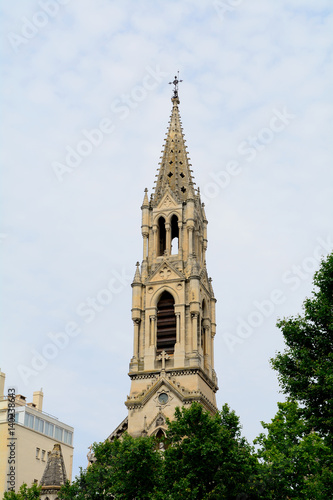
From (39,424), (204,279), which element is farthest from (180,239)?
(39,424)

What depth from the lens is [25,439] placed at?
85.4 metres

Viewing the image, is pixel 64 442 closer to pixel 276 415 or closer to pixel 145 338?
pixel 145 338

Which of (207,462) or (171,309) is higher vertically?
(171,309)

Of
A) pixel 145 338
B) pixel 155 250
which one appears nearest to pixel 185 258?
pixel 155 250

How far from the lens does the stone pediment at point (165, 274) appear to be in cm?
6675

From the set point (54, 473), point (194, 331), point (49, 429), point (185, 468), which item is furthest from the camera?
point (49, 429)

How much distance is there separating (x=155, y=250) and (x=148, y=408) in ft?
48.2

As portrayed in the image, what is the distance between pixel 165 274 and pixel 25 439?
30.3 m

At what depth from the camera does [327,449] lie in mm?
38469

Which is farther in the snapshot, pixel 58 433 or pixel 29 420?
pixel 58 433

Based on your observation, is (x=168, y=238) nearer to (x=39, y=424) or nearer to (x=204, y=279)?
(x=204, y=279)

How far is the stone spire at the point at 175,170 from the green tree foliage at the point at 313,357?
96.4 ft

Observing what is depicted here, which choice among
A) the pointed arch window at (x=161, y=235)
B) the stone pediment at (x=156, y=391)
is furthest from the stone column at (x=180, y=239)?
the stone pediment at (x=156, y=391)

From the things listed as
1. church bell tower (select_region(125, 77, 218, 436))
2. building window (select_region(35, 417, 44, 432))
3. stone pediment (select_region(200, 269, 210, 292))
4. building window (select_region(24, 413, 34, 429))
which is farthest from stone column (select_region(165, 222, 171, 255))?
building window (select_region(35, 417, 44, 432))
